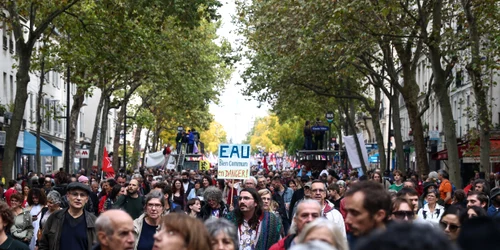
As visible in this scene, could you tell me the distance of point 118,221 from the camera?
575 centimetres

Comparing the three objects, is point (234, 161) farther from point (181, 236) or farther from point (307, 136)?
point (307, 136)

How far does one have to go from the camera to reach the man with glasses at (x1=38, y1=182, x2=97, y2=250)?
30.7 feet

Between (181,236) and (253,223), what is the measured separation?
5251 mm

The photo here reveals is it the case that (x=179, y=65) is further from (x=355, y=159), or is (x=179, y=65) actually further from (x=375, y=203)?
(x=375, y=203)

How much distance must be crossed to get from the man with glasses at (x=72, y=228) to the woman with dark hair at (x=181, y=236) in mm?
4405

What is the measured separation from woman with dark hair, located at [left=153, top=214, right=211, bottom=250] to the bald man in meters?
0.67

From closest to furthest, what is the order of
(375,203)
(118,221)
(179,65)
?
(375,203)
(118,221)
(179,65)

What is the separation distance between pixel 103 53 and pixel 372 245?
75.7 feet

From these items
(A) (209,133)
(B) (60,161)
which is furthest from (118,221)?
(A) (209,133)

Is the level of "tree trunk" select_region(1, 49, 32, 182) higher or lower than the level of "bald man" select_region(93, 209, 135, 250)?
higher

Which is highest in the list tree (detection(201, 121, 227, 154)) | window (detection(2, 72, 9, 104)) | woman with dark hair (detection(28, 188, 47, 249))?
tree (detection(201, 121, 227, 154))

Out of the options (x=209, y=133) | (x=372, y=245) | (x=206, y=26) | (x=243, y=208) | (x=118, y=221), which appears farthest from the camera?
(x=209, y=133)

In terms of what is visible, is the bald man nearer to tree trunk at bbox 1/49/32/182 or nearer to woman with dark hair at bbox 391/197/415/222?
woman with dark hair at bbox 391/197/415/222

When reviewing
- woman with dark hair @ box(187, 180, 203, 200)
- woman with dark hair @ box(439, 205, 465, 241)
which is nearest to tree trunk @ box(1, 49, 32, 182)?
woman with dark hair @ box(187, 180, 203, 200)
